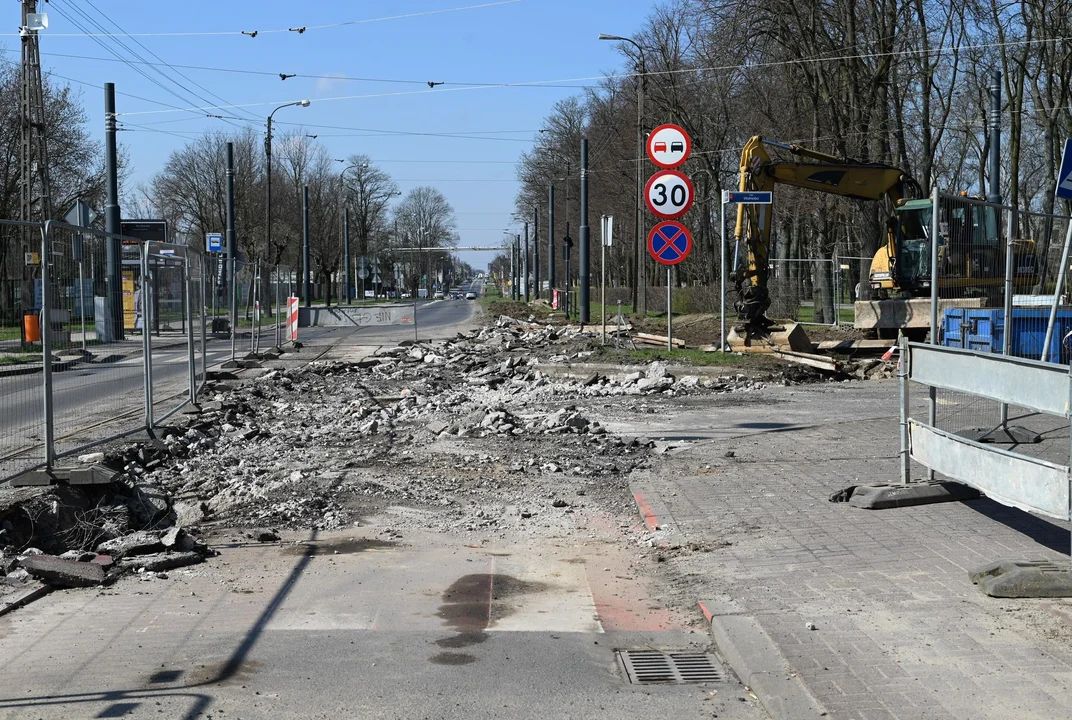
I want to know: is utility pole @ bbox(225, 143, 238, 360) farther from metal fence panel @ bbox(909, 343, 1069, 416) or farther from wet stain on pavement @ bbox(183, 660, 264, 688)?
wet stain on pavement @ bbox(183, 660, 264, 688)

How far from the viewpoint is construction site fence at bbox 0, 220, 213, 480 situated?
26.2 ft

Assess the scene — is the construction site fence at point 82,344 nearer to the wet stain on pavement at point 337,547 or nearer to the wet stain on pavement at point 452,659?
the wet stain on pavement at point 337,547

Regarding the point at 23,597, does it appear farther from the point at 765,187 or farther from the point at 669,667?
the point at 765,187

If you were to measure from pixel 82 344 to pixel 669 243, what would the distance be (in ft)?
39.0

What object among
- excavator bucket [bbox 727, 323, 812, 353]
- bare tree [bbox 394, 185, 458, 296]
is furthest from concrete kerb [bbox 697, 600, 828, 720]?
bare tree [bbox 394, 185, 458, 296]

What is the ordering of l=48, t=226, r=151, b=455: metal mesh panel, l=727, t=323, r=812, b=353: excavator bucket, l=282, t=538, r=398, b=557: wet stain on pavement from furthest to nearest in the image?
l=727, t=323, r=812, b=353: excavator bucket
l=48, t=226, r=151, b=455: metal mesh panel
l=282, t=538, r=398, b=557: wet stain on pavement

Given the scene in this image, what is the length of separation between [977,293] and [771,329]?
28.2 ft

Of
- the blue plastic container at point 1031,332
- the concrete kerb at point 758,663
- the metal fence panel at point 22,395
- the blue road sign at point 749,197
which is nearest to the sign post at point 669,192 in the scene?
the blue road sign at point 749,197

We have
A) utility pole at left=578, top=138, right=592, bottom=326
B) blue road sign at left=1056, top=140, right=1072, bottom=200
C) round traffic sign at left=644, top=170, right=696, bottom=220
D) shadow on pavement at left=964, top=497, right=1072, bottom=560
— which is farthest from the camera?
utility pole at left=578, top=138, right=592, bottom=326

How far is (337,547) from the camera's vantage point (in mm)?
7500

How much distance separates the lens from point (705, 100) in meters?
46.4

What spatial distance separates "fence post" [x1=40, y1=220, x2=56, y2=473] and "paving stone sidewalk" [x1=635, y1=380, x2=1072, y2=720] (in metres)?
4.55

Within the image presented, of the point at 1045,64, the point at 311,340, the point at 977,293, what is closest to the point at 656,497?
the point at 977,293

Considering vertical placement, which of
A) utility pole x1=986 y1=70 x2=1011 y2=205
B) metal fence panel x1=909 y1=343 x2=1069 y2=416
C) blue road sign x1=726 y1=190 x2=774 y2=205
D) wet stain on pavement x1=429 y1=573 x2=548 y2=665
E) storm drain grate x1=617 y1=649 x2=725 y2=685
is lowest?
storm drain grate x1=617 y1=649 x2=725 y2=685
